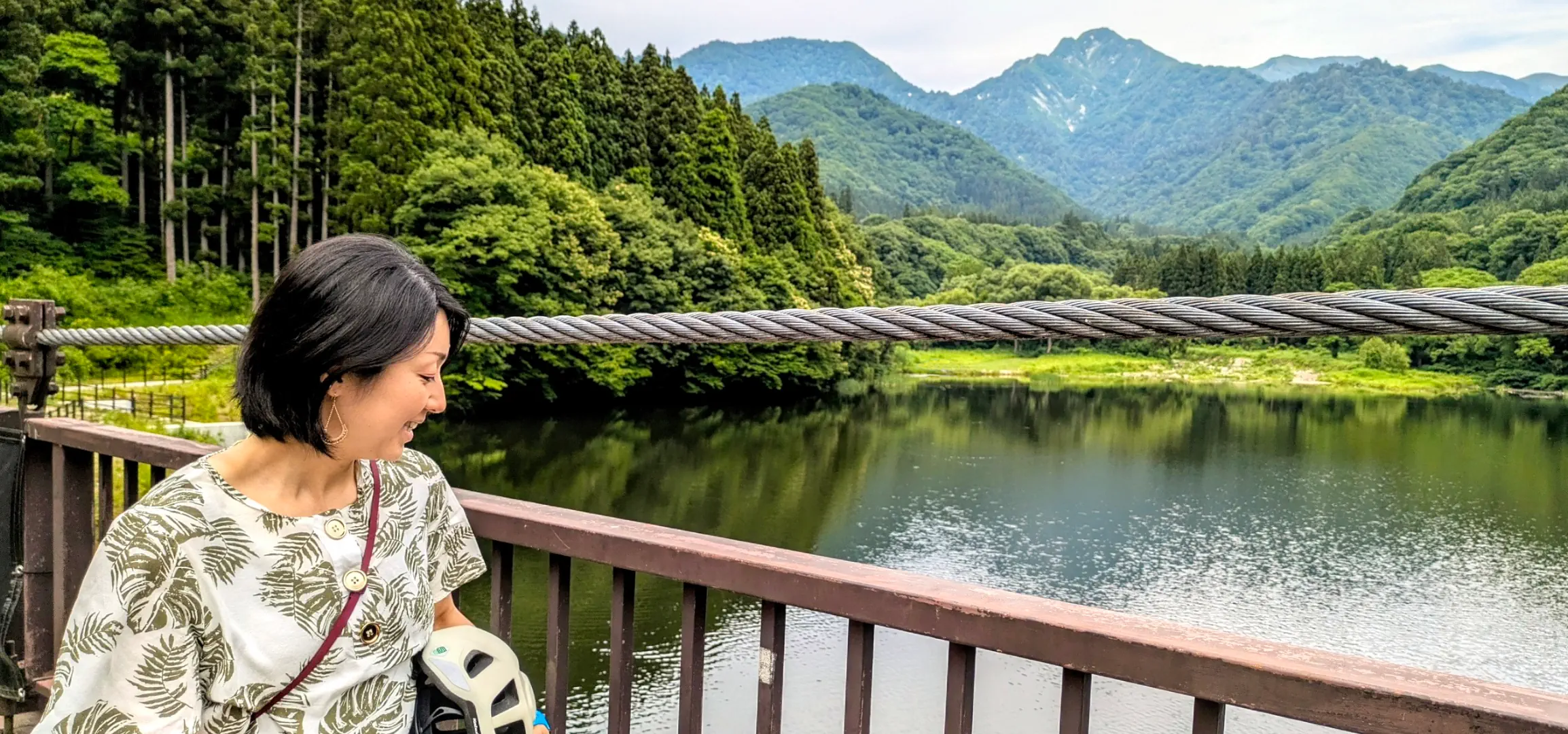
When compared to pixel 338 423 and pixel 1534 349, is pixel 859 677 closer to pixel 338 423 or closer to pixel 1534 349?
pixel 338 423

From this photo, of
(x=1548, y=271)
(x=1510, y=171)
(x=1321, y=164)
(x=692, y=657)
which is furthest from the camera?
(x=1321, y=164)

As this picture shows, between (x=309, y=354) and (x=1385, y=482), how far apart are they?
25.9 m

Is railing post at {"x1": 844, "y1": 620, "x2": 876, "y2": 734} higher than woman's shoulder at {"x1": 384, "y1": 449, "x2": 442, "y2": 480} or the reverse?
the reverse

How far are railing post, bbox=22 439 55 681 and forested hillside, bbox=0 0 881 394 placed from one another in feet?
62.5

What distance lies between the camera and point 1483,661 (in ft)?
38.2

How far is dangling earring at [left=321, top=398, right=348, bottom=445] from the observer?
46.7 inches

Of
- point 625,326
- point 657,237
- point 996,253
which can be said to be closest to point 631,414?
point 657,237

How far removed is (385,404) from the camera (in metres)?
1.19

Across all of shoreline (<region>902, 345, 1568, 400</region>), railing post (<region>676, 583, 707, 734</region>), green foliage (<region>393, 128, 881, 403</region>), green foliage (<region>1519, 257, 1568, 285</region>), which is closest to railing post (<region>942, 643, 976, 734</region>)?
railing post (<region>676, 583, 707, 734</region>)

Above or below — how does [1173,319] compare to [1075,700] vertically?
above

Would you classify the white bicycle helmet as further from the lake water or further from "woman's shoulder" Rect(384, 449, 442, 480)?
the lake water

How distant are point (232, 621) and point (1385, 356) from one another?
61025 millimetres

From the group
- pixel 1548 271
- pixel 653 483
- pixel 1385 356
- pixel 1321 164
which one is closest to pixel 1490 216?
pixel 1548 271

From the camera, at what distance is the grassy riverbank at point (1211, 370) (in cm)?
4988
